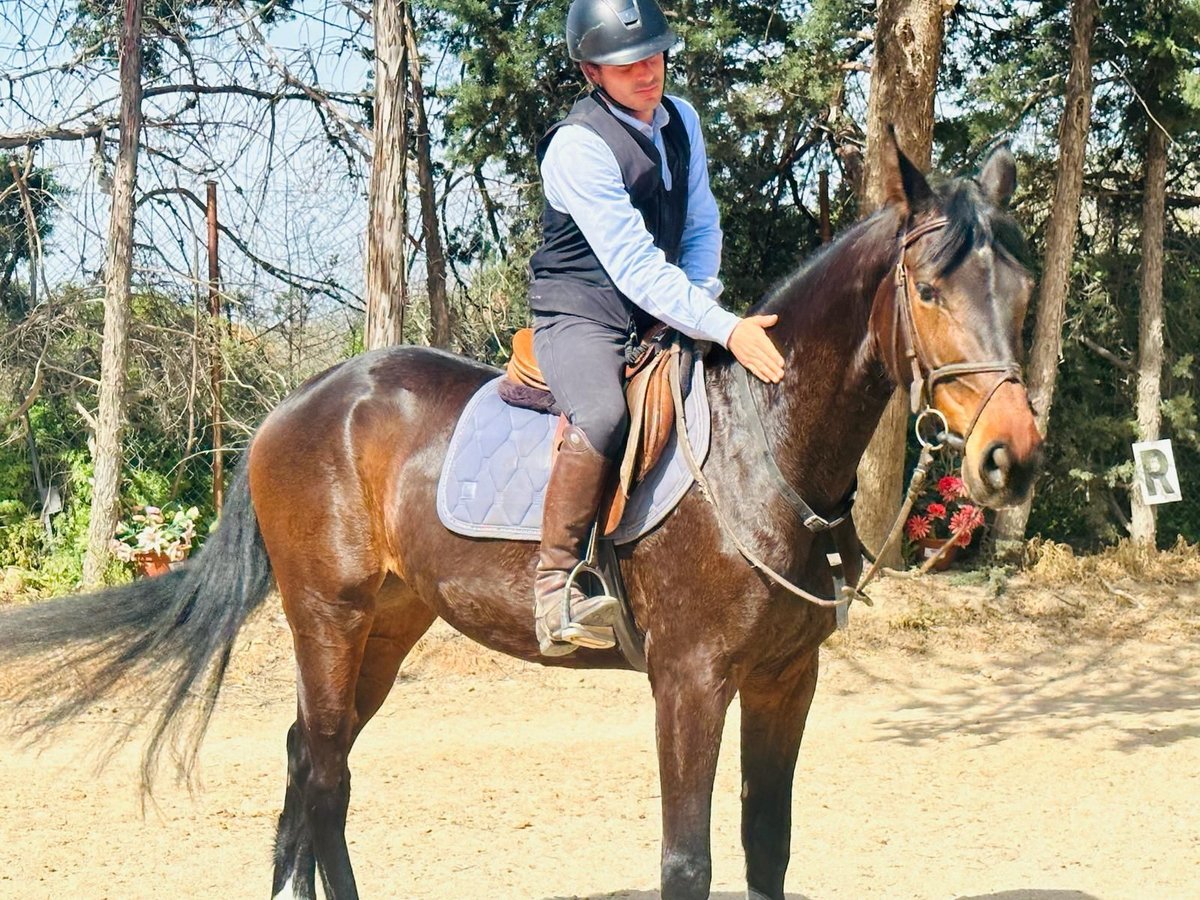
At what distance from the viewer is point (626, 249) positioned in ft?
10.7

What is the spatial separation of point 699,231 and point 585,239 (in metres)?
0.46

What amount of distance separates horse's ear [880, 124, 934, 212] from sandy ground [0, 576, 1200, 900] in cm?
278

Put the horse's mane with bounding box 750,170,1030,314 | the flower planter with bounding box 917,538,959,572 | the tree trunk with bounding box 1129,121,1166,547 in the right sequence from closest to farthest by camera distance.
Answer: the horse's mane with bounding box 750,170,1030,314 < the flower planter with bounding box 917,538,959,572 < the tree trunk with bounding box 1129,121,1166,547

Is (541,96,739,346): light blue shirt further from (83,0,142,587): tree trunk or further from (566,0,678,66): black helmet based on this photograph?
(83,0,142,587): tree trunk

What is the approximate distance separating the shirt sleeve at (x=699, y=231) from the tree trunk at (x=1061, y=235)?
744 centimetres

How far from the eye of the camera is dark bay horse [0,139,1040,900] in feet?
9.45

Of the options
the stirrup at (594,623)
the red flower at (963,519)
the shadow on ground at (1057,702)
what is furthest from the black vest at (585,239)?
the red flower at (963,519)

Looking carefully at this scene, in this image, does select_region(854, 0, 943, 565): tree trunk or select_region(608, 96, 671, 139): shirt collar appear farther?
select_region(854, 0, 943, 565): tree trunk

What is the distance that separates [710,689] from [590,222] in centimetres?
126

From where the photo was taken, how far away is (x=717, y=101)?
10.7 m

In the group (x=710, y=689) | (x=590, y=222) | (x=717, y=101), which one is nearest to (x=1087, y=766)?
(x=710, y=689)

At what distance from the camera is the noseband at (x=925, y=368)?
2.77 m

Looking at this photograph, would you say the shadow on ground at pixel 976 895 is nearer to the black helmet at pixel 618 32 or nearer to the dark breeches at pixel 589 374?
the dark breeches at pixel 589 374

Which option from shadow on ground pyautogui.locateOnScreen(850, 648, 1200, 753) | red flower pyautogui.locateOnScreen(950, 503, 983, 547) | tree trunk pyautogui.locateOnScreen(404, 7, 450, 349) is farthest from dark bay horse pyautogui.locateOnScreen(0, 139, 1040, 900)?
tree trunk pyautogui.locateOnScreen(404, 7, 450, 349)
